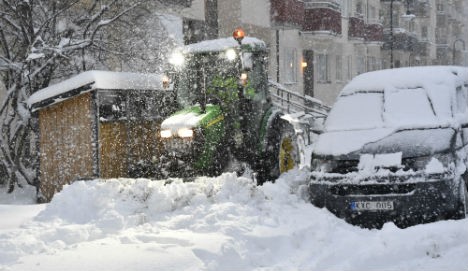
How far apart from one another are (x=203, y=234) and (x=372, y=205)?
7.00ft

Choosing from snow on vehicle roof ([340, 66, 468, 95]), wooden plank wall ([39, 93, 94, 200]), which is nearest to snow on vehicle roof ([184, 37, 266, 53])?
wooden plank wall ([39, 93, 94, 200])

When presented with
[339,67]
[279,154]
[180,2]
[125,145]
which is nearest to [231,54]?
[279,154]

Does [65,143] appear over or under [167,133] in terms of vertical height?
under

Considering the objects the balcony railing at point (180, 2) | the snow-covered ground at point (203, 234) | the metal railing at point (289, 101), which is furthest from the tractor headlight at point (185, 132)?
the metal railing at point (289, 101)

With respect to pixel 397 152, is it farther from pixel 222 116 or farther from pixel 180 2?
pixel 180 2

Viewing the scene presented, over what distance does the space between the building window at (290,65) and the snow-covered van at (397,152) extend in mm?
18709

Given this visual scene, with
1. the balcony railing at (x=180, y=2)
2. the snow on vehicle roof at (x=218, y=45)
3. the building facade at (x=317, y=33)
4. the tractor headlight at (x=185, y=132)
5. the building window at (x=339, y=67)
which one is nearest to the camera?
the tractor headlight at (x=185, y=132)

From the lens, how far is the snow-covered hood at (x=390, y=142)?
7.63 metres

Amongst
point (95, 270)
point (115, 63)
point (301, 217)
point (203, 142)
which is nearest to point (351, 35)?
point (115, 63)

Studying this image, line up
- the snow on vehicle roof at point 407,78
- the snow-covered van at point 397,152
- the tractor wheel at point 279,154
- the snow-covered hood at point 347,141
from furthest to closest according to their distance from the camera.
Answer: the tractor wheel at point 279,154 < the snow on vehicle roof at point 407,78 < the snow-covered hood at point 347,141 < the snow-covered van at point 397,152

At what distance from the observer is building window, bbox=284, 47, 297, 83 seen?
2783 centimetres

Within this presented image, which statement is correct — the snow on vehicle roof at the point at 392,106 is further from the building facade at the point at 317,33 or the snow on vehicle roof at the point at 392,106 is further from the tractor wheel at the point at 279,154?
the building facade at the point at 317,33

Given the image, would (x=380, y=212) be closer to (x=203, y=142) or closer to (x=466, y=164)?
(x=466, y=164)

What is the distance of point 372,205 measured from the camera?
24.8ft
